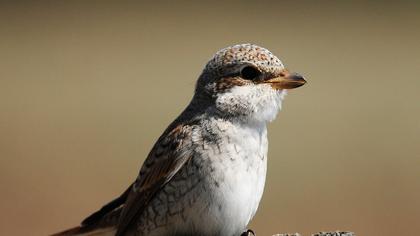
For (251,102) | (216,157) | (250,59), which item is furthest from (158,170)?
(250,59)

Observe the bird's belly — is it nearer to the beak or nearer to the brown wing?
the brown wing

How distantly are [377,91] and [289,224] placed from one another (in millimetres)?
4884

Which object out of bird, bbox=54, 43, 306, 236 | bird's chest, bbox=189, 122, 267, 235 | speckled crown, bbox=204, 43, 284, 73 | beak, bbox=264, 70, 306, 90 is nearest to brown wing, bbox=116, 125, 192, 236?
bird, bbox=54, 43, 306, 236

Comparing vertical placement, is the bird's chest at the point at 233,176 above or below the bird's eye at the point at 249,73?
below

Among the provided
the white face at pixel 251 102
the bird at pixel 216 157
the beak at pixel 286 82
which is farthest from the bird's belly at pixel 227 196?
the beak at pixel 286 82

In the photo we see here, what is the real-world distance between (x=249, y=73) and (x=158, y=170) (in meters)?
0.72

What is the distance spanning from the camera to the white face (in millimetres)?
5570

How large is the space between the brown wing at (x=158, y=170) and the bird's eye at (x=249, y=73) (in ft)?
1.35

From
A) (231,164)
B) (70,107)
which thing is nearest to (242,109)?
(231,164)

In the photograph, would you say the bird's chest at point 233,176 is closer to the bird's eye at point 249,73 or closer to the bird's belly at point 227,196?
the bird's belly at point 227,196

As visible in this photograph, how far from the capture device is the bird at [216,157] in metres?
5.43

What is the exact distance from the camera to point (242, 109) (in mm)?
5574

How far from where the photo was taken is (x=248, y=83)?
18.5ft

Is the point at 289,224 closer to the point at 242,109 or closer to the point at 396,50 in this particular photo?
the point at 242,109
